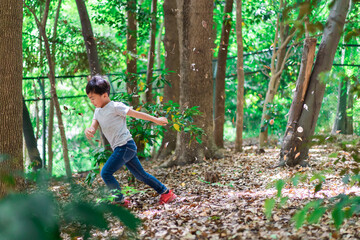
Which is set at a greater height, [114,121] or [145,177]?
[114,121]

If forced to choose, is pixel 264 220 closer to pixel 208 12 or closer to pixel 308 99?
pixel 308 99

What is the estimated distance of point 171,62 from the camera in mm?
8375

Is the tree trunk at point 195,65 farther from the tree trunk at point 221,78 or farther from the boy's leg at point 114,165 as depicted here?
the boy's leg at point 114,165

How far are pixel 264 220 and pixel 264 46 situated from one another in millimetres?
11233

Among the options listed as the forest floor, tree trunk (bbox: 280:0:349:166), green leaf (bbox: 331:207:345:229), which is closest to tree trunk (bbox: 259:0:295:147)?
the forest floor

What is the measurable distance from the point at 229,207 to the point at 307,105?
2.44 meters

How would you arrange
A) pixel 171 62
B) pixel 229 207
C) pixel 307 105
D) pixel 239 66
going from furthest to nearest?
pixel 171 62
pixel 239 66
pixel 307 105
pixel 229 207

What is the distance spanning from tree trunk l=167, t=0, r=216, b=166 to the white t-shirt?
2435 millimetres

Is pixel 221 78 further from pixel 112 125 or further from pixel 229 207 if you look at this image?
pixel 229 207

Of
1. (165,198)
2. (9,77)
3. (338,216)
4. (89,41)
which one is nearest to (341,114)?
(89,41)

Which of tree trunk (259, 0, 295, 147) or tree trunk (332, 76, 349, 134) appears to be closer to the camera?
tree trunk (259, 0, 295, 147)

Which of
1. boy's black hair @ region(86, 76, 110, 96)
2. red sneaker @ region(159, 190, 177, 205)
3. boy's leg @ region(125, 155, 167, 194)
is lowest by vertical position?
red sneaker @ region(159, 190, 177, 205)

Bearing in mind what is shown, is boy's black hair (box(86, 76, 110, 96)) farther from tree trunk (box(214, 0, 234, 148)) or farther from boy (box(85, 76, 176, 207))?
tree trunk (box(214, 0, 234, 148))

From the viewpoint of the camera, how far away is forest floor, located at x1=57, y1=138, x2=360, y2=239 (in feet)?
9.61
